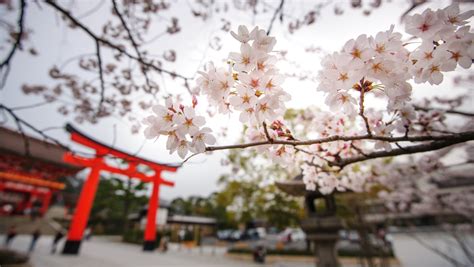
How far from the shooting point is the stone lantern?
4.86 m

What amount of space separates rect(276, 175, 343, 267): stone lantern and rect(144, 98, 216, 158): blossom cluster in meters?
3.83

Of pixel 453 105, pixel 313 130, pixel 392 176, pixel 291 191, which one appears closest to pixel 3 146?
pixel 291 191

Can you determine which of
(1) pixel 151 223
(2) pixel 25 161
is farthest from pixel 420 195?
(2) pixel 25 161

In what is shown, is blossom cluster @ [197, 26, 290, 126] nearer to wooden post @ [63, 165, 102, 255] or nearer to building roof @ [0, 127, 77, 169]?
wooden post @ [63, 165, 102, 255]

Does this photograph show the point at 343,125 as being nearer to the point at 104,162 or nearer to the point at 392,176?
the point at 392,176

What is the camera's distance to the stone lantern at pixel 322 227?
15.9 feet

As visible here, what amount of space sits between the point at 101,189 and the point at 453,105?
29018mm

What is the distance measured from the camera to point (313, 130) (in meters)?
2.31

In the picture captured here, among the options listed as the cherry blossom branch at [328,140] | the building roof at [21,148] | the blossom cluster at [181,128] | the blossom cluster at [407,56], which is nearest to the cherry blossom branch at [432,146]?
the cherry blossom branch at [328,140]

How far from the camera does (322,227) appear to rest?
495 cm

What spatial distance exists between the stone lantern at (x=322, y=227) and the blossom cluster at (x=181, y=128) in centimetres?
383

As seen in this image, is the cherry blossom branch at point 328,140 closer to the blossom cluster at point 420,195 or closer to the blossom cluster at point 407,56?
the blossom cluster at point 407,56

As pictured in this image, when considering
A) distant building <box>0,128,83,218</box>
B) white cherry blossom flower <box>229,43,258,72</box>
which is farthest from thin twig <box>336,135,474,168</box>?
distant building <box>0,128,83,218</box>

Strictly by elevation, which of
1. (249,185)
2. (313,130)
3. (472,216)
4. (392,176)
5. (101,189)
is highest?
(101,189)
